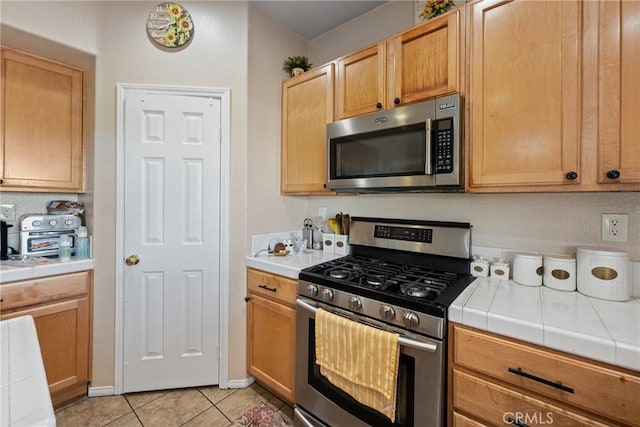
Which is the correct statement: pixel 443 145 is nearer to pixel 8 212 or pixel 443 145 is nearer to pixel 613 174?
pixel 613 174

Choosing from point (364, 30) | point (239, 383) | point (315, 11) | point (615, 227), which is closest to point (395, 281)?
point (615, 227)

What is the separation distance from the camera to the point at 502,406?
0.99 metres

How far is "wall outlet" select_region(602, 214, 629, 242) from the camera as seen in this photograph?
1.25 metres

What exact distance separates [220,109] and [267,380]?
1930mm

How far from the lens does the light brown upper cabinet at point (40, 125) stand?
1.81 m

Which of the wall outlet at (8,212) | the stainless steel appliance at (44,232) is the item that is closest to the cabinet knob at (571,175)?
the stainless steel appliance at (44,232)

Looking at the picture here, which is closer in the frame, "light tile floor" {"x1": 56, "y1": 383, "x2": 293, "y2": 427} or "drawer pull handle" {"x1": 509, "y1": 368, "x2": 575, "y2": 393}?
"drawer pull handle" {"x1": 509, "y1": 368, "x2": 575, "y2": 393}

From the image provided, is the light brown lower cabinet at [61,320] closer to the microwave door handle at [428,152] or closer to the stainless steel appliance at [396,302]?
the stainless steel appliance at [396,302]

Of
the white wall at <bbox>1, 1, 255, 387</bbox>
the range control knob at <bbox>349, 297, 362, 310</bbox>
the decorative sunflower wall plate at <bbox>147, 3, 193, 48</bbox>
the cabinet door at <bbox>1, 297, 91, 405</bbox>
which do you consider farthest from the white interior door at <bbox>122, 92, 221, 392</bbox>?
the range control knob at <bbox>349, 297, 362, 310</bbox>

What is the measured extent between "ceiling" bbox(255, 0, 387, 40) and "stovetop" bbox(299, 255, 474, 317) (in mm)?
1943

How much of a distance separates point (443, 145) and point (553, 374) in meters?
1.00

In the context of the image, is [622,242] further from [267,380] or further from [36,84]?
[36,84]

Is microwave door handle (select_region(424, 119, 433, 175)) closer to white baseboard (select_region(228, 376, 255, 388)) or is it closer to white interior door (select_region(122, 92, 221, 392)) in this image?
white interior door (select_region(122, 92, 221, 392))

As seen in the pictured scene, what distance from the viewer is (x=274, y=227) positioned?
222cm
